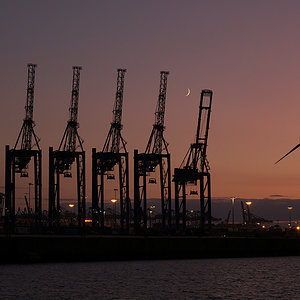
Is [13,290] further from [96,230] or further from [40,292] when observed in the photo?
[96,230]

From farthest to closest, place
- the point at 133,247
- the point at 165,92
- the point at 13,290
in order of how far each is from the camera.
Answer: the point at 165,92
the point at 133,247
the point at 13,290

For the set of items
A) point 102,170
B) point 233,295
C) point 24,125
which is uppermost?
point 24,125

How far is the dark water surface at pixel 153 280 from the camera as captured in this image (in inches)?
2552

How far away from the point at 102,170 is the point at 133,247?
59175mm

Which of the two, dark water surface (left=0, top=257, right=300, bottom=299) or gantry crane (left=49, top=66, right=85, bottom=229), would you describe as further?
gantry crane (left=49, top=66, right=85, bottom=229)

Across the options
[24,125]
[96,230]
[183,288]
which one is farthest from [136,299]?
[24,125]

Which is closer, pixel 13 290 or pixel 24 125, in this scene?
pixel 13 290

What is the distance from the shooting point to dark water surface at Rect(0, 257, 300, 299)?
64.8 metres

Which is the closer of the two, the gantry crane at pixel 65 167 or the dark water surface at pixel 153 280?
the dark water surface at pixel 153 280

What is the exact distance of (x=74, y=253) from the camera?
309ft

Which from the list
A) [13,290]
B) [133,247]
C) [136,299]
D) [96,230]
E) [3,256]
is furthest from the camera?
[96,230]

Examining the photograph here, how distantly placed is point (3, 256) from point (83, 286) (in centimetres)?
2274

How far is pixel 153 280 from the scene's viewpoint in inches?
2943

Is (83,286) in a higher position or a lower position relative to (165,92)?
lower
